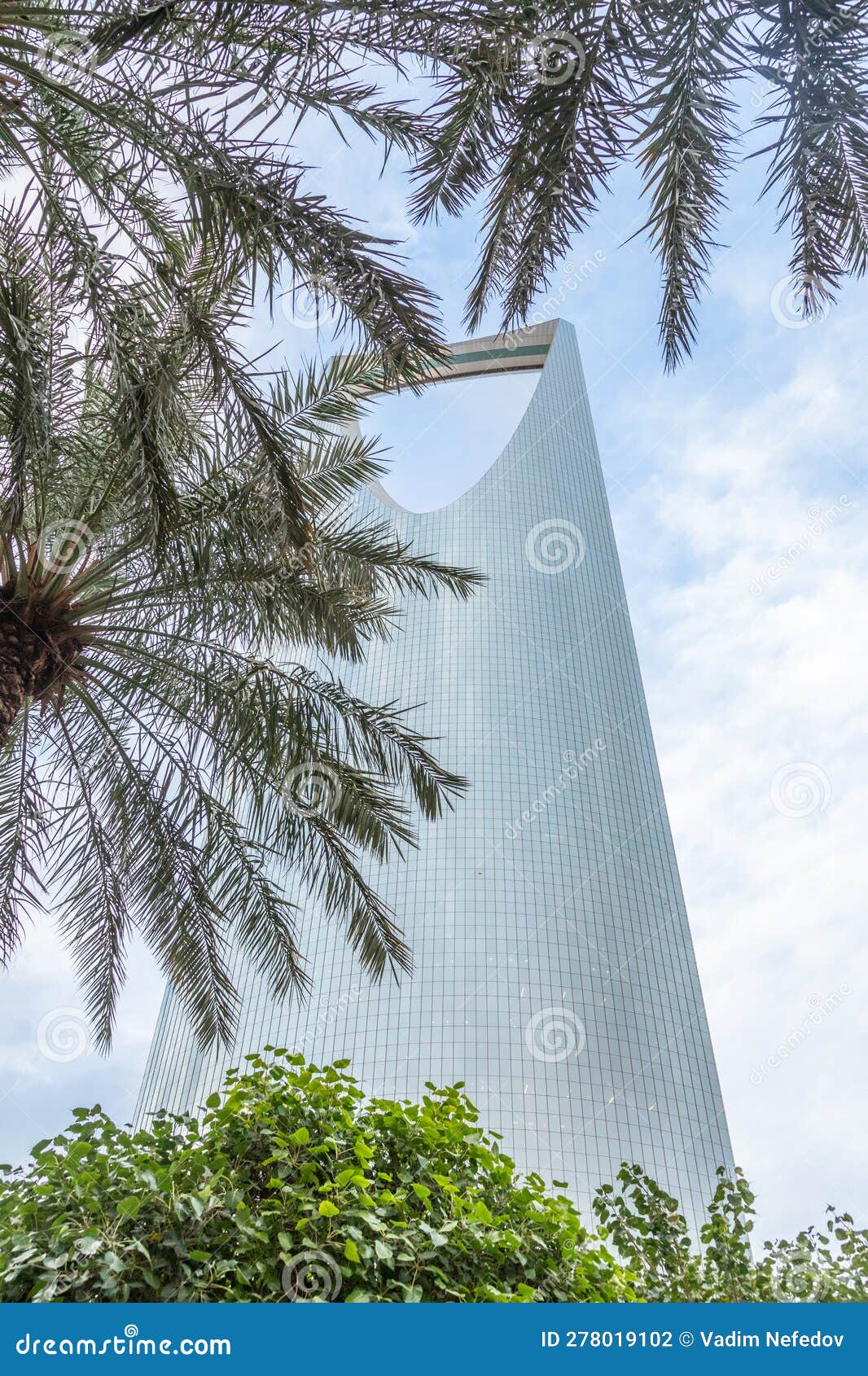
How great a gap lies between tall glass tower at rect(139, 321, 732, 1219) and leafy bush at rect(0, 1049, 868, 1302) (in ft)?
98.0

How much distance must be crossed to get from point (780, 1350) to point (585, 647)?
166ft

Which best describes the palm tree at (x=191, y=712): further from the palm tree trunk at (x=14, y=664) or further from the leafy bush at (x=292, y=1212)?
the leafy bush at (x=292, y=1212)

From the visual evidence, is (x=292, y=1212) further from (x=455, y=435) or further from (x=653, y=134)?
(x=455, y=435)

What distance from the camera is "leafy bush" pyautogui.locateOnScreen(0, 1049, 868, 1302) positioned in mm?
3691

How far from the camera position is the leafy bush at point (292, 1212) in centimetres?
369

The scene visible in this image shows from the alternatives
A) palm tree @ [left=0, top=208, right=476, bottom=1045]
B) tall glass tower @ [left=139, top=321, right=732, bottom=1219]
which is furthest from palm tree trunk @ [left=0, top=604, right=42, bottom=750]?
tall glass tower @ [left=139, top=321, right=732, bottom=1219]

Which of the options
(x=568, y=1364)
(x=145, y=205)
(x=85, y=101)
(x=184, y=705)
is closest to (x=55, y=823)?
(x=184, y=705)

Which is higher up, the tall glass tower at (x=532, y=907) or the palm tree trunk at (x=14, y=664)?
the tall glass tower at (x=532, y=907)

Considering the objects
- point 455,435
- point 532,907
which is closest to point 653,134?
point 532,907

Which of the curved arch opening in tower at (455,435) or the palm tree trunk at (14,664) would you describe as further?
the curved arch opening in tower at (455,435)

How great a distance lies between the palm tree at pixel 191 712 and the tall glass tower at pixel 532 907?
26416mm

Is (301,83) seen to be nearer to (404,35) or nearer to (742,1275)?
(404,35)

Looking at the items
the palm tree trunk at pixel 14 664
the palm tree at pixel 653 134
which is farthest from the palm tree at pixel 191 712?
the palm tree at pixel 653 134

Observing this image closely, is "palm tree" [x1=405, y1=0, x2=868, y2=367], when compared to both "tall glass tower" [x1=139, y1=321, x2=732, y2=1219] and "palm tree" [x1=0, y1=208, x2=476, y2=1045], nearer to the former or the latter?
"palm tree" [x1=0, y1=208, x2=476, y2=1045]
